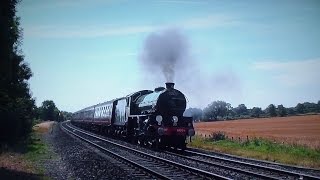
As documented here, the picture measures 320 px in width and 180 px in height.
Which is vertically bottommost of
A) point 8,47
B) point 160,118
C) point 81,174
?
point 81,174

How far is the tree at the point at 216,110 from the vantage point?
128 meters

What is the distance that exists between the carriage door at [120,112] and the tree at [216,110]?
88771 mm

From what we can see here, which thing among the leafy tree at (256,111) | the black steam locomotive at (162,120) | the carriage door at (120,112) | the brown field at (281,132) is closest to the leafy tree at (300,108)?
the leafy tree at (256,111)

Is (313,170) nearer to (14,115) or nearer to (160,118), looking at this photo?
A: (160,118)

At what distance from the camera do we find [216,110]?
443 ft

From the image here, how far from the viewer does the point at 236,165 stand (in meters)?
17.8

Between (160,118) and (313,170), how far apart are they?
1104 cm

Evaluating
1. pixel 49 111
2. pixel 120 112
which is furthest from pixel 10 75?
pixel 49 111

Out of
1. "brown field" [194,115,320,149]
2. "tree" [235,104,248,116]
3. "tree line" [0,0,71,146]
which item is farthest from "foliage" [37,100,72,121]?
"tree line" [0,0,71,146]

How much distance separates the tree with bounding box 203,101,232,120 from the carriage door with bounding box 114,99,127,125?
291ft

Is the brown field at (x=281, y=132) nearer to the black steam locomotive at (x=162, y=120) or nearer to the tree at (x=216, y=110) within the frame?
the black steam locomotive at (x=162, y=120)

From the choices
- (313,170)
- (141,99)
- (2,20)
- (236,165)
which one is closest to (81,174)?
(236,165)

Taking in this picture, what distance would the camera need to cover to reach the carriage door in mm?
32600

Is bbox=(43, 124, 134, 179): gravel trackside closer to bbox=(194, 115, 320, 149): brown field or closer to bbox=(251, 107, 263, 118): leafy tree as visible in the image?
bbox=(194, 115, 320, 149): brown field
